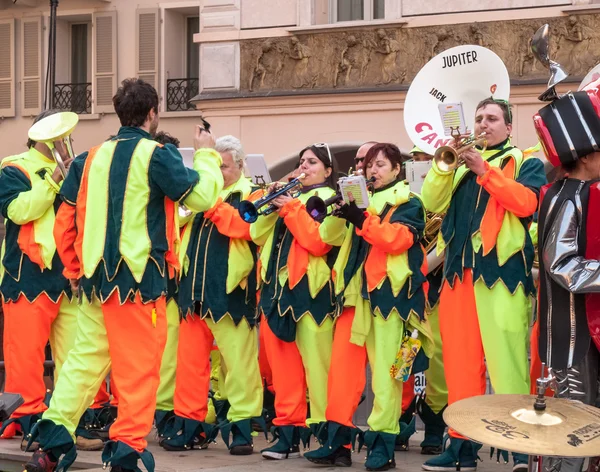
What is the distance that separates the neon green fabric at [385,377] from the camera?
24.5ft

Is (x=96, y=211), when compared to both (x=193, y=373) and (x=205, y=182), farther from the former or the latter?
(x=193, y=373)

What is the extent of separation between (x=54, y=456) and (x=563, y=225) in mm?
2934

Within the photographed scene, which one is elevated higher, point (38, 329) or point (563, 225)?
point (563, 225)

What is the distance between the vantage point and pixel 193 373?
8508 millimetres

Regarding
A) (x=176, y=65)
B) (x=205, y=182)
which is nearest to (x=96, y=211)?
(x=205, y=182)

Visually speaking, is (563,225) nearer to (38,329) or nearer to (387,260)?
(387,260)

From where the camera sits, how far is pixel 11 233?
8500 mm

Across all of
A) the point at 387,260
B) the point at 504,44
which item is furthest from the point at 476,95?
the point at 504,44

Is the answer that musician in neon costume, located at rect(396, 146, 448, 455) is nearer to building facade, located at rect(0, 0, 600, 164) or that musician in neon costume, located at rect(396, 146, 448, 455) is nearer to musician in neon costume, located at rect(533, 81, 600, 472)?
musician in neon costume, located at rect(533, 81, 600, 472)

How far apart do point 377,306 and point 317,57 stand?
10.5 meters

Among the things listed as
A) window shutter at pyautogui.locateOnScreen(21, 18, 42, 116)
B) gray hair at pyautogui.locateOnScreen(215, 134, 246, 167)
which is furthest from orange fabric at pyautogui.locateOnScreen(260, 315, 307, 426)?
window shutter at pyautogui.locateOnScreen(21, 18, 42, 116)

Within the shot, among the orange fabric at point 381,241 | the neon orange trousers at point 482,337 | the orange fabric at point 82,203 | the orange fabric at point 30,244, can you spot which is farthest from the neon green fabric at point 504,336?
the orange fabric at point 30,244

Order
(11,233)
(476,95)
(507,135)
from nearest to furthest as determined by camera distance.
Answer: (507,135) < (476,95) < (11,233)

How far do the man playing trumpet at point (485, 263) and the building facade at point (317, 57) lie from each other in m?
8.71
